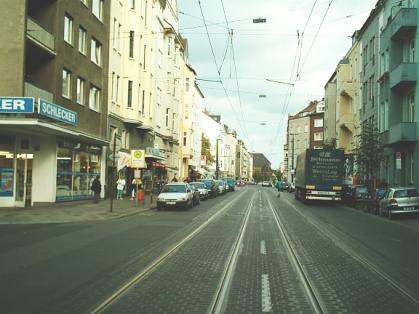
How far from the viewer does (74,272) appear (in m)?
9.55

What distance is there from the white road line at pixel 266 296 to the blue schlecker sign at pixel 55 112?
15822mm

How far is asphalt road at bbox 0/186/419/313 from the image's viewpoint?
7.27m

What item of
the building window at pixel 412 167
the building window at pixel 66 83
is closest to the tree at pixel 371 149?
the building window at pixel 412 167

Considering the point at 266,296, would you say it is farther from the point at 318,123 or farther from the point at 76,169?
the point at 318,123

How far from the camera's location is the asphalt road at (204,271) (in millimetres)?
7270

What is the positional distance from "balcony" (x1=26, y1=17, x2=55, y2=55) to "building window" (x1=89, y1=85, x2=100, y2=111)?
6.27m

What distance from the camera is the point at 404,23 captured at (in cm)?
3456

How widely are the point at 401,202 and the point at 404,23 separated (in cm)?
1450

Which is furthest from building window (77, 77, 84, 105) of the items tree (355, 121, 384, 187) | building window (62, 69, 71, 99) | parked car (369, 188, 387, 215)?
tree (355, 121, 384, 187)

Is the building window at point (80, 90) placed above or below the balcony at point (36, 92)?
above

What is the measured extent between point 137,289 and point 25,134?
20003mm

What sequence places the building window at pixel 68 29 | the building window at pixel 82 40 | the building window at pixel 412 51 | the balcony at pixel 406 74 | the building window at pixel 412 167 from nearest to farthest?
the building window at pixel 68 29, the building window at pixel 82 40, the balcony at pixel 406 74, the building window at pixel 412 167, the building window at pixel 412 51

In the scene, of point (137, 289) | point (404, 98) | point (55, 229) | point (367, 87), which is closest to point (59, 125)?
point (55, 229)

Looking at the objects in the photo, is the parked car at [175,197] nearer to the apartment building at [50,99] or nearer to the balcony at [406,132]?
the apartment building at [50,99]
